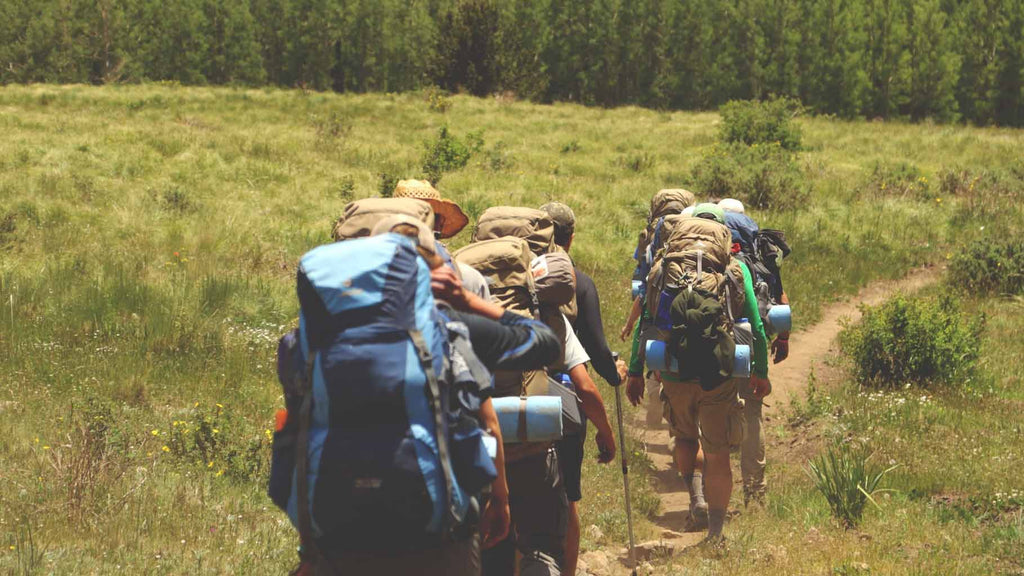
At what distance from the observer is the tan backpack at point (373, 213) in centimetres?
296

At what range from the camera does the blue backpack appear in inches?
90.9

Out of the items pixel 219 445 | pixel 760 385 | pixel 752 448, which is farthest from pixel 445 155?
pixel 760 385

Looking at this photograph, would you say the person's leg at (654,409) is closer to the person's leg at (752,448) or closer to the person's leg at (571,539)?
the person's leg at (752,448)

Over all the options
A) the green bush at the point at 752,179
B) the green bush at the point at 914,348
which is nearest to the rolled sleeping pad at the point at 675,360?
the green bush at the point at 914,348

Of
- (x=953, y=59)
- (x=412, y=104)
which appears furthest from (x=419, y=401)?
(x=953, y=59)

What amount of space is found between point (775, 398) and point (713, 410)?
451 cm

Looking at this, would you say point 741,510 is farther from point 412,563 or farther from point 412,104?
point 412,104

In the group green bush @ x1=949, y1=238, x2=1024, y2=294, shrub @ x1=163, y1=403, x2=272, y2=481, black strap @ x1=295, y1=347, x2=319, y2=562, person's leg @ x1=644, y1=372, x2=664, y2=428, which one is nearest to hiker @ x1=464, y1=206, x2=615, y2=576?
black strap @ x1=295, y1=347, x2=319, y2=562

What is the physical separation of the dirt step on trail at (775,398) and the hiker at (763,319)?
12.6 inches

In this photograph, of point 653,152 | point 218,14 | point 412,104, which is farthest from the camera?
point 218,14

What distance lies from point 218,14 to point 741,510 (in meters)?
75.6

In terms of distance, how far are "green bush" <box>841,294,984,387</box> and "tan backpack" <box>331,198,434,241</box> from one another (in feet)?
24.2

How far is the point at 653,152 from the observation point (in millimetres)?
24141

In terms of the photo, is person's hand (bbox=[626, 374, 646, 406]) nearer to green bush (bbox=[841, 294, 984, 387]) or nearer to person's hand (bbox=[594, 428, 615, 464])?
person's hand (bbox=[594, 428, 615, 464])
